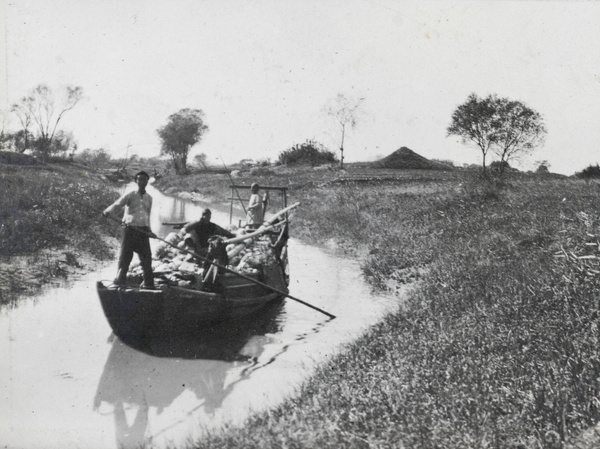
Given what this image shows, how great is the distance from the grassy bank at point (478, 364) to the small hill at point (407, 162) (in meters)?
35.0

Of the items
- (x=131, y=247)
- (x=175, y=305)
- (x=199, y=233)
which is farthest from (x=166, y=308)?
(x=199, y=233)

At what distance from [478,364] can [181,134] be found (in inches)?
2402

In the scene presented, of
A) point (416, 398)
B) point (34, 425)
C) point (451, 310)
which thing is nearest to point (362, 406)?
point (416, 398)

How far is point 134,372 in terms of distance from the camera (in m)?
6.25

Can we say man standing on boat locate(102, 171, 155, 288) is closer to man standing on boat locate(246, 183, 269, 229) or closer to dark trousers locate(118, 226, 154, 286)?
dark trousers locate(118, 226, 154, 286)

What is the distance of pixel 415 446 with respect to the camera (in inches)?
130

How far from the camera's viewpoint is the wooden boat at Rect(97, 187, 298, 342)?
639 cm

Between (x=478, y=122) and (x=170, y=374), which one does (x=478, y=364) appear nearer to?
(x=170, y=374)

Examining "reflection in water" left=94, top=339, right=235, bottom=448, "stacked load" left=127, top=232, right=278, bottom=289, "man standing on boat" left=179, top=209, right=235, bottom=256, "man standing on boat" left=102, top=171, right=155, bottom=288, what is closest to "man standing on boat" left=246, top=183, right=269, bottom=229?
"stacked load" left=127, top=232, right=278, bottom=289

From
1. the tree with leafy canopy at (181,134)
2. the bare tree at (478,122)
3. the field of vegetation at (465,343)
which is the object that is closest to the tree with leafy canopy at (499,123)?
the bare tree at (478,122)

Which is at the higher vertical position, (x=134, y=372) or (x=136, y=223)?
(x=136, y=223)

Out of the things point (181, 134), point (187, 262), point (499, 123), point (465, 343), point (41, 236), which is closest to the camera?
point (465, 343)

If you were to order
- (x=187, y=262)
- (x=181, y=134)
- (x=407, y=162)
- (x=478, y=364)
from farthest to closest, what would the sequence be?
(x=181, y=134), (x=407, y=162), (x=187, y=262), (x=478, y=364)

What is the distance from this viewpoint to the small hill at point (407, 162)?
145ft
